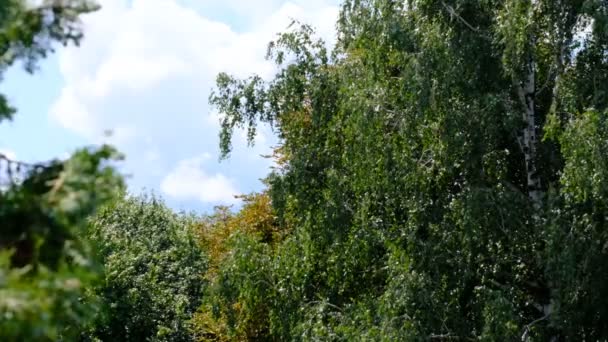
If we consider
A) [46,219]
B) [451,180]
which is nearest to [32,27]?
[46,219]

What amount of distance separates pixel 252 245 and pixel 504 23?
425 cm

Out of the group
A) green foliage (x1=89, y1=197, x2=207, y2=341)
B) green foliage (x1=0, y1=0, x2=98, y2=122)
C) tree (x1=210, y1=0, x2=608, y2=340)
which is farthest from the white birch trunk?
green foliage (x1=0, y1=0, x2=98, y2=122)

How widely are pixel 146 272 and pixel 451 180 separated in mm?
8990

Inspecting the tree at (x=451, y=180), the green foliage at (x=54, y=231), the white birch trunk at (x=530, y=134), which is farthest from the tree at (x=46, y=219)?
the white birch trunk at (x=530, y=134)

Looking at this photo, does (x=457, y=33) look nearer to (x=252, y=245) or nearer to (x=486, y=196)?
(x=486, y=196)

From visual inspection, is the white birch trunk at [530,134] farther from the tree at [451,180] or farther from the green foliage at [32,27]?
the green foliage at [32,27]

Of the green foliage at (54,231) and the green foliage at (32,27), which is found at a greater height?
the green foliage at (32,27)

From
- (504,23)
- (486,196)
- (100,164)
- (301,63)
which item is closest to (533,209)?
(486,196)

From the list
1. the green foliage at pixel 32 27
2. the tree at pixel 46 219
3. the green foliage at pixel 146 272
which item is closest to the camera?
the tree at pixel 46 219

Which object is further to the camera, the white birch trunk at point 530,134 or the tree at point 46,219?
the white birch trunk at point 530,134

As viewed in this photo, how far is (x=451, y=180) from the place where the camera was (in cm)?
1192

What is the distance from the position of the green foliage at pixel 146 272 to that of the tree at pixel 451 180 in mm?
2915

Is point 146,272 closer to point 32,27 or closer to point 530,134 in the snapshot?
point 530,134

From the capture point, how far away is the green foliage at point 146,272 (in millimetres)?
16125
